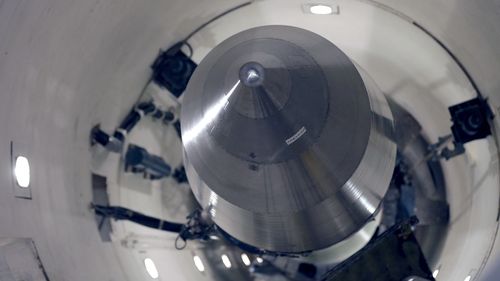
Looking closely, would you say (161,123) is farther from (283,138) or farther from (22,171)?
(283,138)

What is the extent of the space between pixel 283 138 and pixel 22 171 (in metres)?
1.64

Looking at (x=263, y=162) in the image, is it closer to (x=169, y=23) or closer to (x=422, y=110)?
A: (x=169, y=23)

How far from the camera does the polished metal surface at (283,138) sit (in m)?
3.61

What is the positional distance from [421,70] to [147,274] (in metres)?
3.16

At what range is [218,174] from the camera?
153 inches

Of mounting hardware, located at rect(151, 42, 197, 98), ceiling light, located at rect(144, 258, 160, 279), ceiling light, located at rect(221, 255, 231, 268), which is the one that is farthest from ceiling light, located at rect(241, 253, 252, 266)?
mounting hardware, located at rect(151, 42, 197, 98)

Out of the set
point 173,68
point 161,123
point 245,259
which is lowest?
point 245,259

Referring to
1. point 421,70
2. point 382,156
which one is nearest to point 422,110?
point 421,70

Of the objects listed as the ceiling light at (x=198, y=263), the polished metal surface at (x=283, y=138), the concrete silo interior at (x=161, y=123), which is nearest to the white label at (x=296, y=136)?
the polished metal surface at (x=283, y=138)

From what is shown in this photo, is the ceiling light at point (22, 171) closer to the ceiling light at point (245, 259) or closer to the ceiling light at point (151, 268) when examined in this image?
the ceiling light at point (151, 268)

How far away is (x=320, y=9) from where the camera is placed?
18.3 ft

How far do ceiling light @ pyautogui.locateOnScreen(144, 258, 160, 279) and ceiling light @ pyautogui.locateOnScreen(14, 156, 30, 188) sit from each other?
1522mm

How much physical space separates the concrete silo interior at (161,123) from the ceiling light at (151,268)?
13mm

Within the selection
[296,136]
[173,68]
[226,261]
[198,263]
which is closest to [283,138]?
[296,136]
